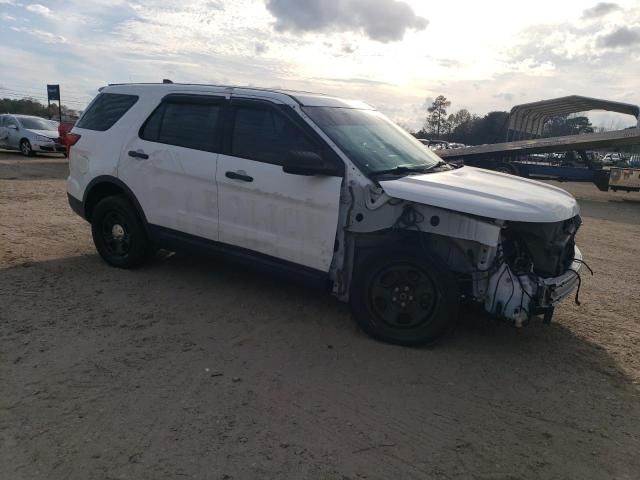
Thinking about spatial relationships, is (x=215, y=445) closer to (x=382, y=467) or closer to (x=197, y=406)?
(x=197, y=406)

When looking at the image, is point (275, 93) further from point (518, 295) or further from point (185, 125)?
point (518, 295)

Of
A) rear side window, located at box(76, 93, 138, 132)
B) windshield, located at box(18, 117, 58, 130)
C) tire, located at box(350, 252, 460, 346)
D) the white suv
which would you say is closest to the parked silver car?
windshield, located at box(18, 117, 58, 130)

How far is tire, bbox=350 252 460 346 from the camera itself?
391 centimetres

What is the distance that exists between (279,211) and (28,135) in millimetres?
18530

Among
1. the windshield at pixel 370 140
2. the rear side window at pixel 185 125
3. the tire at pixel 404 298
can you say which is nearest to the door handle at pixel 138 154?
the rear side window at pixel 185 125

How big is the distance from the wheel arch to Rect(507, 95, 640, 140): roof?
1753 centimetres

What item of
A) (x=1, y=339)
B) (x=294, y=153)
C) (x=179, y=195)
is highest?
(x=294, y=153)

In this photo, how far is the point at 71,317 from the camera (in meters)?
4.37

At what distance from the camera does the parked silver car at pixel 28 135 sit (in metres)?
19.2

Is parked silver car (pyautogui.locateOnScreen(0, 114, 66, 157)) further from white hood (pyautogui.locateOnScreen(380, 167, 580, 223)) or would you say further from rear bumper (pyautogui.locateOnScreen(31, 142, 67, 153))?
white hood (pyautogui.locateOnScreen(380, 167, 580, 223))

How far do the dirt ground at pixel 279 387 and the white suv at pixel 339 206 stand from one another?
46cm

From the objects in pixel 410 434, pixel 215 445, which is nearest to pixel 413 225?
pixel 410 434

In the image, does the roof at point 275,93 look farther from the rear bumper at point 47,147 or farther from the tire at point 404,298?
the rear bumper at point 47,147

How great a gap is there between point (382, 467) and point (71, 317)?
9.87 ft
